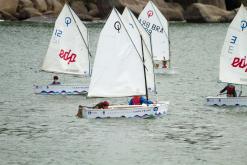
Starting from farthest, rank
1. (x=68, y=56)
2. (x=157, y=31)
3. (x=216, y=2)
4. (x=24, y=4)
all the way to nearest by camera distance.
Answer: (x=216, y=2) → (x=24, y=4) → (x=157, y=31) → (x=68, y=56)

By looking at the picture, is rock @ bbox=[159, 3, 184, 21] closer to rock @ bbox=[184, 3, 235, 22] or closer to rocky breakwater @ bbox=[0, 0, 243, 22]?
rocky breakwater @ bbox=[0, 0, 243, 22]

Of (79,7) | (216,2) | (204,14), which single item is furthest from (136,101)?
(216,2)

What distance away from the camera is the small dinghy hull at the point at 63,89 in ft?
234

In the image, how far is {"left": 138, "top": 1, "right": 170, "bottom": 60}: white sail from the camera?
297 ft

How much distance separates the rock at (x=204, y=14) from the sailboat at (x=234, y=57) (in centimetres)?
10095

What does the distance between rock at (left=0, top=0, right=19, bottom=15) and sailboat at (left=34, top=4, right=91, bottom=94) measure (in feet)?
296

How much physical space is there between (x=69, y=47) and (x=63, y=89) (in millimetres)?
4915

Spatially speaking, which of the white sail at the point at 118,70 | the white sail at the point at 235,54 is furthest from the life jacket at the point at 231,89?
the white sail at the point at 118,70

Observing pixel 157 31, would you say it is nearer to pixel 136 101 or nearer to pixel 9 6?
pixel 136 101

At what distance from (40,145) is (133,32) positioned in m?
12.6

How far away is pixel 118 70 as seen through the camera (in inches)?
2355

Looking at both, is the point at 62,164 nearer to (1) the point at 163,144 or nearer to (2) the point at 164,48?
(1) the point at 163,144

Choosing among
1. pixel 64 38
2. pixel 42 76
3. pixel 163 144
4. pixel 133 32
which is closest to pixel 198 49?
pixel 42 76

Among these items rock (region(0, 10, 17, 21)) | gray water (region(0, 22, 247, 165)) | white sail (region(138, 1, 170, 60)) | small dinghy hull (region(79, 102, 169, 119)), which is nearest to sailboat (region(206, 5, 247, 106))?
gray water (region(0, 22, 247, 165))
